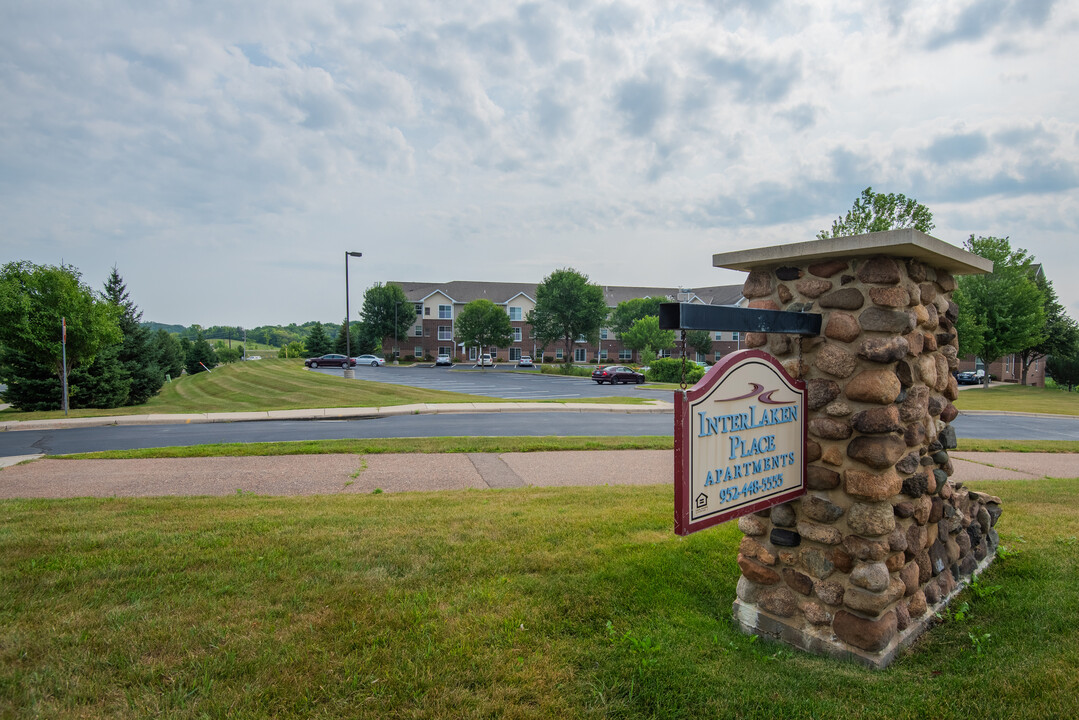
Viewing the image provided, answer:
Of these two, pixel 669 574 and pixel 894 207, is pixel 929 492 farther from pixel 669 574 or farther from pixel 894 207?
pixel 894 207

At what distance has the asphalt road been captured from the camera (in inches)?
488

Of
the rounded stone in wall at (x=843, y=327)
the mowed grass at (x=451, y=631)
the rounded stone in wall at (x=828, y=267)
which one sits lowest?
the mowed grass at (x=451, y=631)

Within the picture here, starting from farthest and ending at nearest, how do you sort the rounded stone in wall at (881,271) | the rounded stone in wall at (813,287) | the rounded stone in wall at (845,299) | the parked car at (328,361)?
the parked car at (328,361), the rounded stone in wall at (813,287), the rounded stone in wall at (845,299), the rounded stone in wall at (881,271)

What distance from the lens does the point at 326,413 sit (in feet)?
58.9

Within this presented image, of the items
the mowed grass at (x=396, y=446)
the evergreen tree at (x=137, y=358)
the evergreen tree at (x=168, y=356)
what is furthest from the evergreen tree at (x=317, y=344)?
Answer: the mowed grass at (x=396, y=446)

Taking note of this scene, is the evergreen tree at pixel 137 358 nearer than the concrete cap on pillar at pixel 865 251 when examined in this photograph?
No

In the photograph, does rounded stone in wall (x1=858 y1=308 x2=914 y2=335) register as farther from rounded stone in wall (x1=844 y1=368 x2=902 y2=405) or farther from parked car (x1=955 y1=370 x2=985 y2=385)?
parked car (x1=955 y1=370 x2=985 y2=385)

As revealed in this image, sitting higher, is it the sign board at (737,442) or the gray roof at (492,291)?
the gray roof at (492,291)

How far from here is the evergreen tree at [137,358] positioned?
24.0 m

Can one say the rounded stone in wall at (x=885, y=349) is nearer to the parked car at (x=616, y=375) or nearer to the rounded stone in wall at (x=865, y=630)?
the rounded stone in wall at (x=865, y=630)

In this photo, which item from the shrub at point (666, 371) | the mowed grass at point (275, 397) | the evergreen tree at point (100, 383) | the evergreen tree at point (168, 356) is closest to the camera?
the mowed grass at point (275, 397)

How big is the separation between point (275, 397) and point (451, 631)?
23685 millimetres

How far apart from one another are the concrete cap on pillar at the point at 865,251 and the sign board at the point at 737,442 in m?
0.79

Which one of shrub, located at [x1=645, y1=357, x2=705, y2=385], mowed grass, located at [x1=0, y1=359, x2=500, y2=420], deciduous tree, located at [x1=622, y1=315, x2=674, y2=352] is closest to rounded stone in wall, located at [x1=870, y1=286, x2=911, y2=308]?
mowed grass, located at [x1=0, y1=359, x2=500, y2=420]
